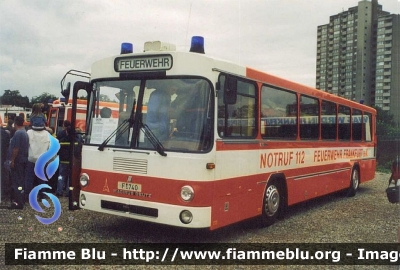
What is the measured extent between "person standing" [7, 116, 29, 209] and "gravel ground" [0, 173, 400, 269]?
12.4 inches

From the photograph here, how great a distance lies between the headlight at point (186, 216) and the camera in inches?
243

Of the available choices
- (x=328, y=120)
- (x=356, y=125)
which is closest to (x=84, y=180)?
(x=328, y=120)

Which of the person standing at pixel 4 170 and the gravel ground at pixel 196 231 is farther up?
the person standing at pixel 4 170

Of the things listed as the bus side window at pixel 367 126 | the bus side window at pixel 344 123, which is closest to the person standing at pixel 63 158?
the bus side window at pixel 344 123

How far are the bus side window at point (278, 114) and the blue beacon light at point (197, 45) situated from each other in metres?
1.62

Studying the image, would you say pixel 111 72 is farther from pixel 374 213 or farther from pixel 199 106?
pixel 374 213

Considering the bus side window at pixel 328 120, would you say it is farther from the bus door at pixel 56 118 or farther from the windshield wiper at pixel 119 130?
the bus door at pixel 56 118

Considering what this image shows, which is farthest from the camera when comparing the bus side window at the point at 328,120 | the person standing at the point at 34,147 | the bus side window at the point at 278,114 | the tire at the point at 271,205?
the bus side window at the point at 328,120

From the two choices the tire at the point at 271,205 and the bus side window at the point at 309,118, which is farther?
the bus side window at the point at 309,118

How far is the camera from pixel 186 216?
6.18 metres

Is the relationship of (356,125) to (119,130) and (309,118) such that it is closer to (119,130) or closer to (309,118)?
(309,118)

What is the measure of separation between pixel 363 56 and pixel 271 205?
92.5m

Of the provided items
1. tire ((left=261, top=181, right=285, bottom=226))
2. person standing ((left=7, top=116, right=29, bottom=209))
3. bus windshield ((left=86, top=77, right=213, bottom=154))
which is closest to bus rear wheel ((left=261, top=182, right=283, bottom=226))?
tire ((left=261, top=181, right=285, bottom=226))

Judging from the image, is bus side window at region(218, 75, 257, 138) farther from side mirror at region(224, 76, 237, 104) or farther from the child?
the child
